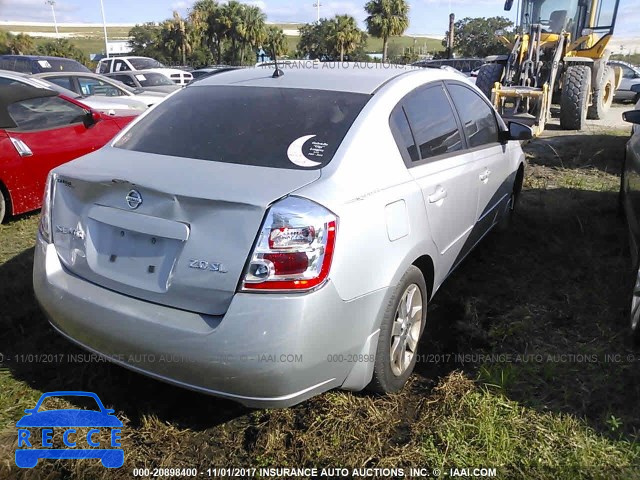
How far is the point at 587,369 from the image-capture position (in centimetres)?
290

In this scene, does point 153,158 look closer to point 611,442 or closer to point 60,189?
point 60,189

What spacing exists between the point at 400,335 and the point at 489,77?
9.63m

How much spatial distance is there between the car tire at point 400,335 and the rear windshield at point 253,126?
737 millimetres

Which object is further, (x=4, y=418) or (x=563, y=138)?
(x=563, y=138)

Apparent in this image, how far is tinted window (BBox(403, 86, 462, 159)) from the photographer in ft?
9.68

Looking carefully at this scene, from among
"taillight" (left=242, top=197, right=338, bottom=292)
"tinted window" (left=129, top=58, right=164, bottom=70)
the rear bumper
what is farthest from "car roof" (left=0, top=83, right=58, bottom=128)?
"tinted window" (left=129, top=58, right=164, bottom=70)

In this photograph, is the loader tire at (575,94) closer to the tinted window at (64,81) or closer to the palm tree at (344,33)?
the tinted window at (64,81)

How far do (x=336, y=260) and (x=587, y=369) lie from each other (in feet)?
5.69

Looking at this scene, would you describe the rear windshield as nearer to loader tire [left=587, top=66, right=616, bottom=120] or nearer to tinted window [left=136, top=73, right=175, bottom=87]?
tinted window [left=136, top=73, right=175, bottom=87]

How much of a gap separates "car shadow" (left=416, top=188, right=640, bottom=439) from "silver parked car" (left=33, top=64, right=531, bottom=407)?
50 centimetres

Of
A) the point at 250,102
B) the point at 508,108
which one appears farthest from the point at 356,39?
the point at 250,102

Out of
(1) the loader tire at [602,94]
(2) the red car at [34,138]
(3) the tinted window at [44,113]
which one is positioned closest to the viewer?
(2) the red car at [34,138]

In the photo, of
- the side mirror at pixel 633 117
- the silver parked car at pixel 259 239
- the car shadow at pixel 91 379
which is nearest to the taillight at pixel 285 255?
the silver parked car at pixel 259 239

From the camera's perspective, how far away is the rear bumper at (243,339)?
2.02 meters
